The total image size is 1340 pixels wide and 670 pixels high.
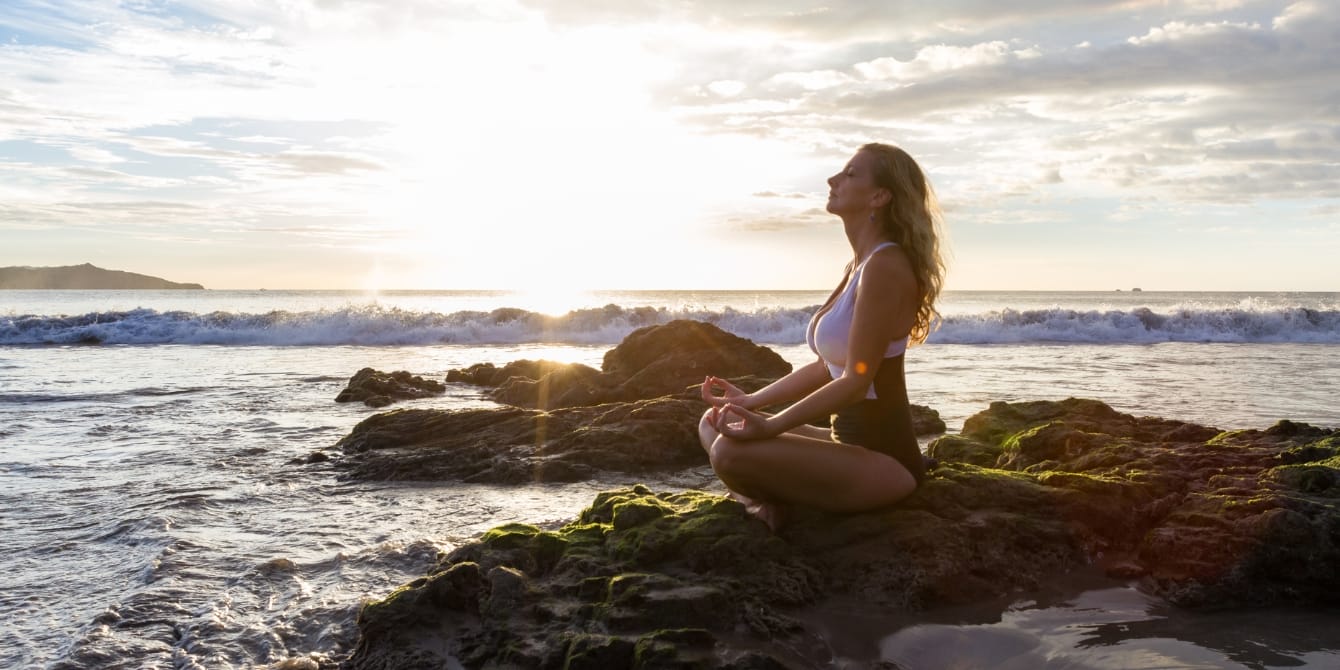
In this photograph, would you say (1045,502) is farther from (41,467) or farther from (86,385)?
(86,385)

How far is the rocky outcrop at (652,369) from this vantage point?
13.3 meters

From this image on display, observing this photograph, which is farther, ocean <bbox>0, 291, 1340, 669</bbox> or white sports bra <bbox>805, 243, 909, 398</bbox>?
white sports bra <bbox>805, 243, 909, 398</bbox>

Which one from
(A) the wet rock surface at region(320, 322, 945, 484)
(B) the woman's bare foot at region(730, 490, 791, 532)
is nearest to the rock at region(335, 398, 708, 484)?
(A) the wet rock surface at region(320, 322, 945, 484)

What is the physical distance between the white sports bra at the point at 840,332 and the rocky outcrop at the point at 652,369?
8.13 m

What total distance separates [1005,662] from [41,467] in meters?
9.84

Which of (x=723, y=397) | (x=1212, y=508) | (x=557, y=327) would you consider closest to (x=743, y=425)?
(x=723, y=397)

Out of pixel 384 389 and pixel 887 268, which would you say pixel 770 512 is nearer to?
pixel 887 268

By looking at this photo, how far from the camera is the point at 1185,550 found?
461 centimetres

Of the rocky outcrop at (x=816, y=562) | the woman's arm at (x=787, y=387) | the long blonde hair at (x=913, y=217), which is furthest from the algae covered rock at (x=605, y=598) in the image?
the long blonde hair at (x=913, y=217)

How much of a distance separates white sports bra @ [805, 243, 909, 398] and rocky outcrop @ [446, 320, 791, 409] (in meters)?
8.13

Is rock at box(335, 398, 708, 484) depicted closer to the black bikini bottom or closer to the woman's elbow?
the black bikini bottom

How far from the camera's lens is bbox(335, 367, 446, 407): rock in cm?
1488

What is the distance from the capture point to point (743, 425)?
4734 millimetres

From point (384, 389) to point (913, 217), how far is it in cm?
1241
